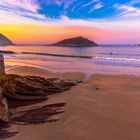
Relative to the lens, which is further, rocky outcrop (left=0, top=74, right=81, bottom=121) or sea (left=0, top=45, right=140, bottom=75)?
sea (left=0, top=45, right=140, bottom=75)

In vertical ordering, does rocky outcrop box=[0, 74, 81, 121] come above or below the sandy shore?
above

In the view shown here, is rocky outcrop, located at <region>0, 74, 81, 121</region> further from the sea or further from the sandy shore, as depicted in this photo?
the sea

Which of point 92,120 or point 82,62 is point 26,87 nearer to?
point 92,120

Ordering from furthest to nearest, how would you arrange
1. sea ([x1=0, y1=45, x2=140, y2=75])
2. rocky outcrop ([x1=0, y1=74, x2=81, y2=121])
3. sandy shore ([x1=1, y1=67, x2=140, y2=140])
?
sea ([x1=0, y1=45, x2=140, y2=75]) < rocky outcrop ([x1=0, y1=74, x2=81, y2=121]) < sandy shore ([x1=1, y1=67, x2=140, y2=140])

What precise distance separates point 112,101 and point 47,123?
291 centimetres

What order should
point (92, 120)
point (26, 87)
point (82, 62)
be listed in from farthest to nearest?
1. point (82, 62)
2. point (26, 87)
3. point (92, 120)

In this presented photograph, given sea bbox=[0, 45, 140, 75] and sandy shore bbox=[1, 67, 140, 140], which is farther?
sea bbox=[0, 45, 140, 75]

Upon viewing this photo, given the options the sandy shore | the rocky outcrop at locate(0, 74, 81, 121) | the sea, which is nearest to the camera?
the sandy shore

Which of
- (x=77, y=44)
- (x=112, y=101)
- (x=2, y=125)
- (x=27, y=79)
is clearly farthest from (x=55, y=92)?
(x=77, y=44)

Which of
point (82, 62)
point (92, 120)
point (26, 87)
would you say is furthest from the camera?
point (82, 62)

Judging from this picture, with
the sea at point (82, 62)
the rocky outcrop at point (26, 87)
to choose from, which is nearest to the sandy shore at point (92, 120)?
the rocky outcrop at point (26, 87)

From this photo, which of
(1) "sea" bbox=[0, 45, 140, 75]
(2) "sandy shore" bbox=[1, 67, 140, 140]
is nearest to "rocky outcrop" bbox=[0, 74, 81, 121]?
(2) "sandy shore" bbox=[1, 67, 140, 140]

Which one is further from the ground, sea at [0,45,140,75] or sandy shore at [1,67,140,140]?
sea at [0,45,140,75]

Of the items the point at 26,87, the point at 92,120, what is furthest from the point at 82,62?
the point at 92,120
